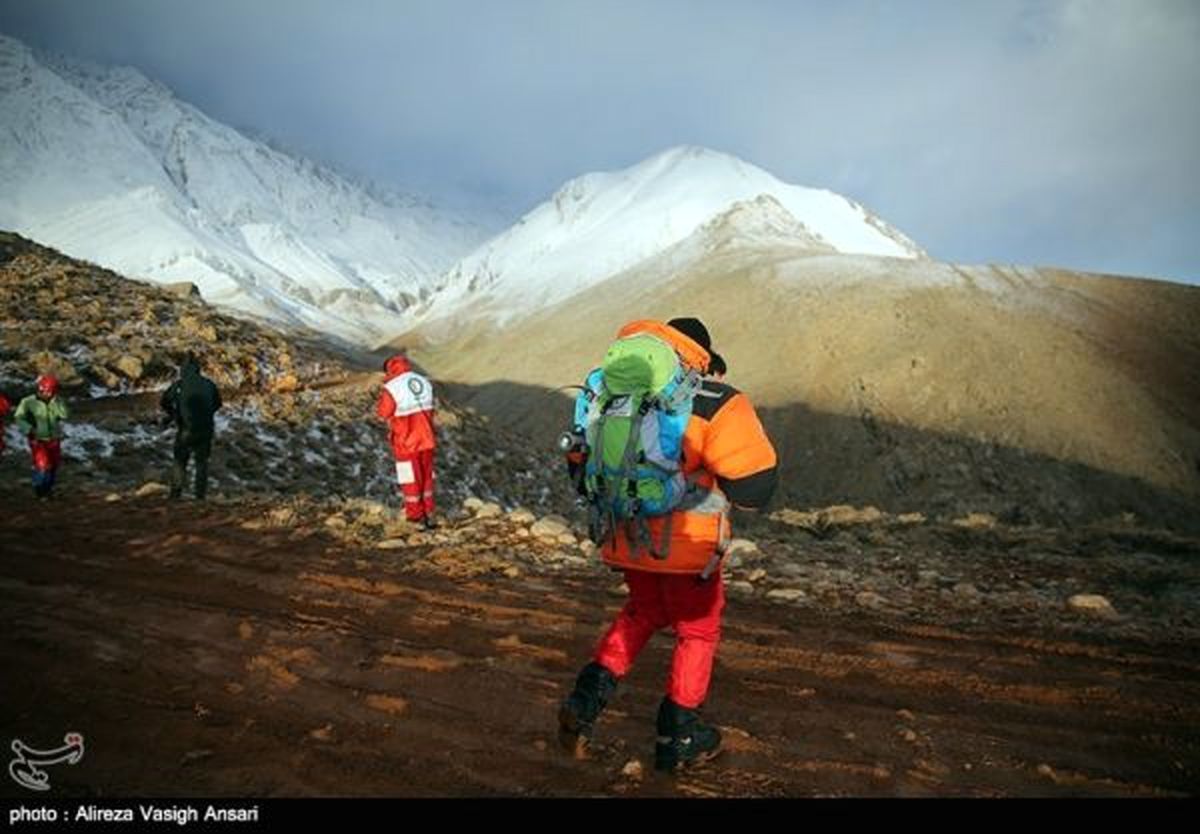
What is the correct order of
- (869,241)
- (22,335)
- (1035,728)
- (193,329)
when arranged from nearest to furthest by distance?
(1035,728) → (22,335) → (193,329) → (869,241)

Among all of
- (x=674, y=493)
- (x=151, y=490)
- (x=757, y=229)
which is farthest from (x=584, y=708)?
(x=757, y=229)

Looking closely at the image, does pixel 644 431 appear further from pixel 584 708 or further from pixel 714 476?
pixel 584 708

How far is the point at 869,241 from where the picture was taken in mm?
107375

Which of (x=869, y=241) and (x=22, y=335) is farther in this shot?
(x=869, y=241)

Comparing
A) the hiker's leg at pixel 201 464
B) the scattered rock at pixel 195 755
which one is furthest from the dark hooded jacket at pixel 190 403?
the scattered rock at pixel 195 755

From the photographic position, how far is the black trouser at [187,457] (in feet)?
39.7

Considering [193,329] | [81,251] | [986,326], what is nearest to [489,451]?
[193,329]

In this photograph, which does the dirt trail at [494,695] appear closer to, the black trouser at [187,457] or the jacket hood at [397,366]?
the jacket hood at [397,366]

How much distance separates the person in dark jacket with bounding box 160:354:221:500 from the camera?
12148 mm

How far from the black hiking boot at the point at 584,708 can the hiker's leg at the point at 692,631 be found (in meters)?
0.37

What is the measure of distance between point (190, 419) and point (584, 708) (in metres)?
10.6

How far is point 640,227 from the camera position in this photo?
112875 mm

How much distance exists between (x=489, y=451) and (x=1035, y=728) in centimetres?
1924

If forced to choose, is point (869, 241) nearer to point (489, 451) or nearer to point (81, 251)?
point (489, 451)
